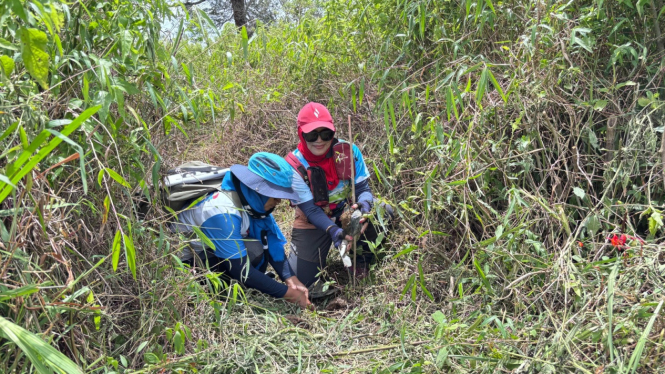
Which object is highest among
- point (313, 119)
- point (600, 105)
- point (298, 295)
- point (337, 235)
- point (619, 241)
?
point (600, 105)

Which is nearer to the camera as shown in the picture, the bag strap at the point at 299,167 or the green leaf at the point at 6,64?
the green leaf at the point at 6,64

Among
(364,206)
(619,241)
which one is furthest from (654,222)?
(364,206)

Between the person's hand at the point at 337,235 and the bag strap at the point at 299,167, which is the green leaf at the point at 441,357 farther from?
the bag strap at the point at 299,167

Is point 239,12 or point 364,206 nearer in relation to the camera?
point 364,206

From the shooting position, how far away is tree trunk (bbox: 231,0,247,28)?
28.2ft

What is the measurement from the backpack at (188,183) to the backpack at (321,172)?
0.41m

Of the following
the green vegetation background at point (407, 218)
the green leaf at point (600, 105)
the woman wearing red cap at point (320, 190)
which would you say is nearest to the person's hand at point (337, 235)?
the woman wearing red cap at point (320, 190)

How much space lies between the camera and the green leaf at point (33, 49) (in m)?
1.22

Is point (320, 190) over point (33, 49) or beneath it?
beneath

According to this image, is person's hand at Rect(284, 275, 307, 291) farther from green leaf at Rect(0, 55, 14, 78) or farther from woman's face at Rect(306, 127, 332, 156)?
green leaf at Rect(0, 55, 14, 78)

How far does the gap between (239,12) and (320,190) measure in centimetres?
610

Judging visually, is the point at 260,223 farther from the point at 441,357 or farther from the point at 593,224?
the point at 593,224

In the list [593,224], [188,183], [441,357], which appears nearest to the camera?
[441,357]

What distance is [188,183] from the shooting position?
287 cm
